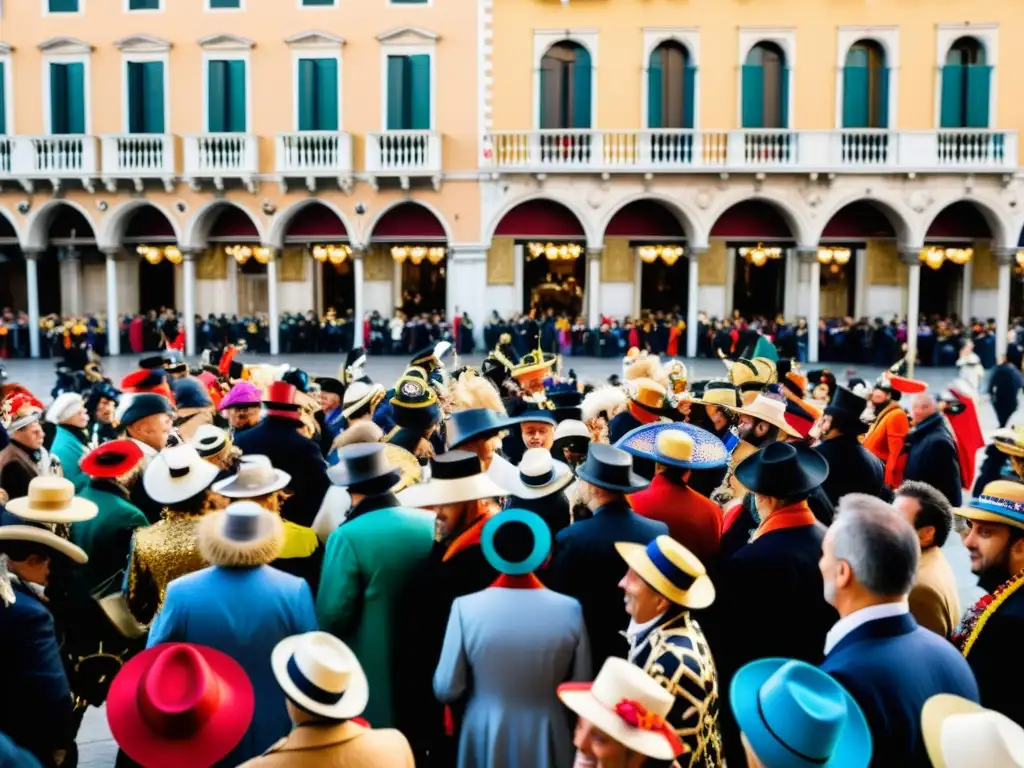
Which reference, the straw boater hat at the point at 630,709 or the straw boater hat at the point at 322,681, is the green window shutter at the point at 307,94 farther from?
the straw boater hat at the point at 630,709

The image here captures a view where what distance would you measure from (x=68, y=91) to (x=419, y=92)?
9210 millimetres

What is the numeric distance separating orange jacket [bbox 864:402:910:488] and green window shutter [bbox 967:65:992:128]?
61.3ft

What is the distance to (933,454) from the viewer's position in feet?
25.9

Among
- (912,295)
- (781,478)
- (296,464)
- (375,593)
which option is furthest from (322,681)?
(912,295)

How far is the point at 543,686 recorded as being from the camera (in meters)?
3.76

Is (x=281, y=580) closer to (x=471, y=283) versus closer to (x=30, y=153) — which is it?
(x=471, y=283)

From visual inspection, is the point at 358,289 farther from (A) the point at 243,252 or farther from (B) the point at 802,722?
(B) the point at 802,722

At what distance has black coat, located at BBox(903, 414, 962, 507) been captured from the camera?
7867 millimetres

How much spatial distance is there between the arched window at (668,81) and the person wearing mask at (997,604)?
2180 centimetres

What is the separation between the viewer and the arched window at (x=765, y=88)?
80.2 feet

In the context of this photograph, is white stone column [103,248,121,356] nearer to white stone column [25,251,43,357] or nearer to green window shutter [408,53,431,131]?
white stone column [25,251,43,357]

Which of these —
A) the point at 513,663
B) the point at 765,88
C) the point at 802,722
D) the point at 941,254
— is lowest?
the point at 513,663

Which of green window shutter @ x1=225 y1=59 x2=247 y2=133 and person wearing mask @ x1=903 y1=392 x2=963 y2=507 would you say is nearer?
person wearing mask @ x1=903 y1=392 x2=963 y2=507

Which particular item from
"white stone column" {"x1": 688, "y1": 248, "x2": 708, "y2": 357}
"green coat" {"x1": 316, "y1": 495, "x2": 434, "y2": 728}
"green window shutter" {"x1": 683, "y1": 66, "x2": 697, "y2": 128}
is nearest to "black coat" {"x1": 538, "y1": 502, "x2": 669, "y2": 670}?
"green coat" {"x1": 316, "y1": 495, "x2": 434, "y2": 728}
